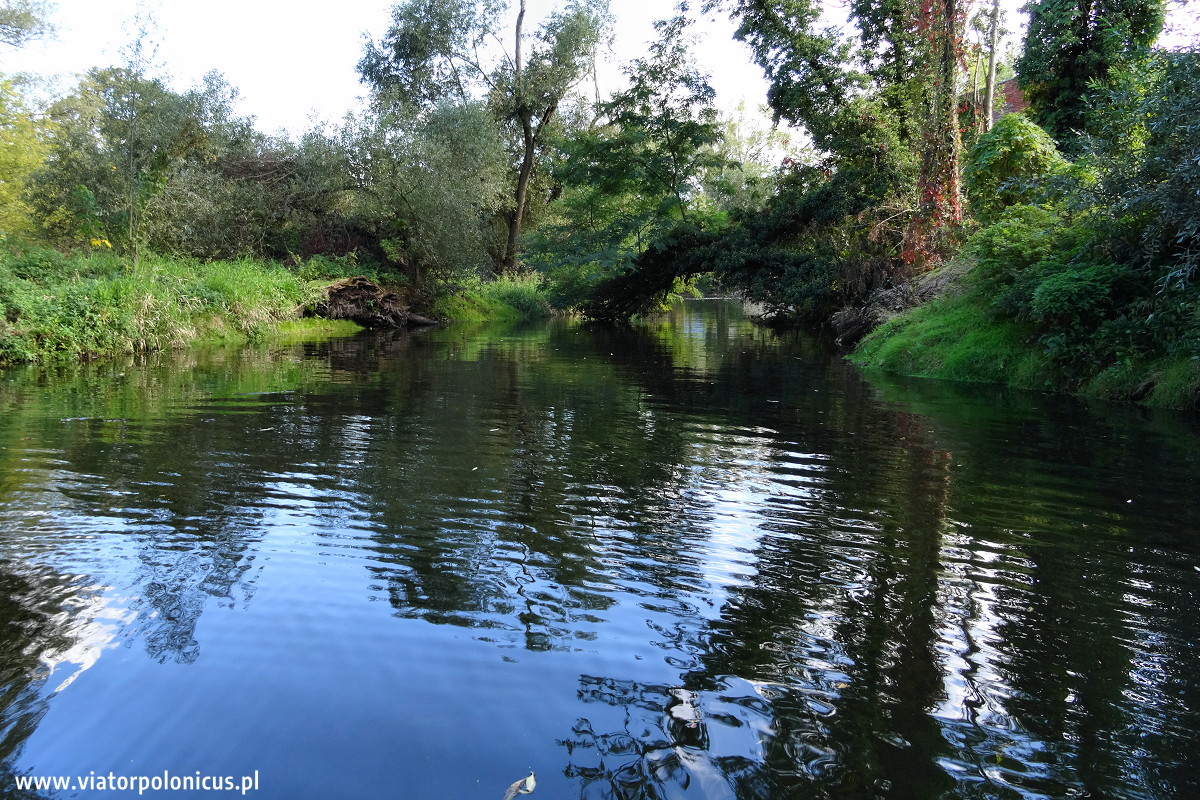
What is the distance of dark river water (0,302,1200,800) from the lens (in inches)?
104

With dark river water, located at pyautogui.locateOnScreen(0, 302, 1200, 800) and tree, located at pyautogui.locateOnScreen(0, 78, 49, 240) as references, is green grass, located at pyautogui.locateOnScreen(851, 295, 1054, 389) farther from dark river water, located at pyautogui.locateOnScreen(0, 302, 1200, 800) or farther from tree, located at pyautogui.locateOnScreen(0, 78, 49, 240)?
tree, located at pyautogui.locateOnScreen(0, 78, 49, 240)

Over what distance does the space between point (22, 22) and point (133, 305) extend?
21739 mm

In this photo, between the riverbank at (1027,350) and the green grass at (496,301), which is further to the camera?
the green grass at (496,301)

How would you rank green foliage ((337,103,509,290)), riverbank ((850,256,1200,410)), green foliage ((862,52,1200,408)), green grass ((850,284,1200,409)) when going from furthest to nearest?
green foliage ((337,103,509,290)) → riverbank ((850,256,1200,410)) → green grass ((850,284,1200,409)) → green foliage ((862,52,1200,408))

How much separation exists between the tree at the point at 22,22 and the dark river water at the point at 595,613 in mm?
29301

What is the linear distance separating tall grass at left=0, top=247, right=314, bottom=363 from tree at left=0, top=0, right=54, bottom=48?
16.4 meters

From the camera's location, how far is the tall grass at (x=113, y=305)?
43.8ft

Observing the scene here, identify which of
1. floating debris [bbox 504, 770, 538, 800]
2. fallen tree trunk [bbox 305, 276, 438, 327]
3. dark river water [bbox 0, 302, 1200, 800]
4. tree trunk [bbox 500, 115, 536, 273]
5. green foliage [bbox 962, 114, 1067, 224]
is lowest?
floating debris [bbox 504, 770, 538, 800]

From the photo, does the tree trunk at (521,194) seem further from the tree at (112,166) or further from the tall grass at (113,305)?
the tall grass at (113,305)

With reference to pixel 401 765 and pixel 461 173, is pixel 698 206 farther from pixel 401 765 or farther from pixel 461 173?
pixel 401 765

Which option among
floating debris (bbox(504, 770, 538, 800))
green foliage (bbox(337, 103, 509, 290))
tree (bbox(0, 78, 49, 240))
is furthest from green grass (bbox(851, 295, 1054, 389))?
tree (bbox(0, 78, 49, 240))

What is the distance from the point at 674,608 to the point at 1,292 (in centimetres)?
1416

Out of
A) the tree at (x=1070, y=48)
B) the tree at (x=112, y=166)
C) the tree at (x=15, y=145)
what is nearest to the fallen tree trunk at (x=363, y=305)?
the tree at (x=112, y=166)

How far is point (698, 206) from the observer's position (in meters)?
28.0
